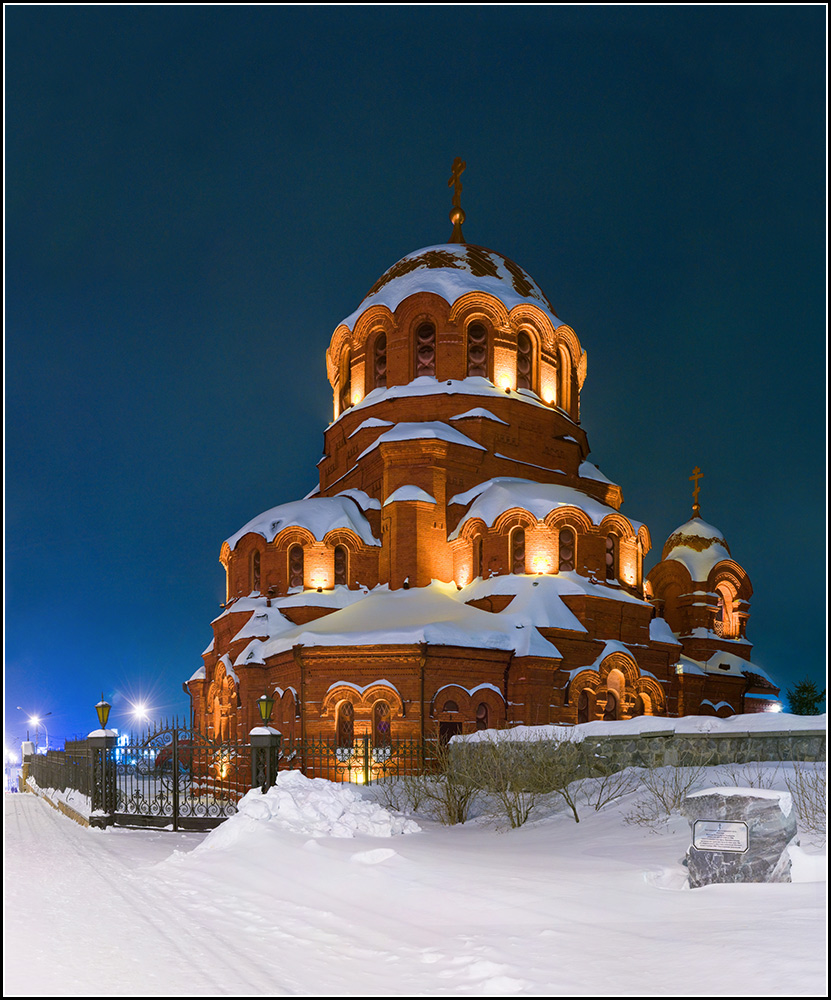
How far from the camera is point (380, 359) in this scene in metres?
32.3

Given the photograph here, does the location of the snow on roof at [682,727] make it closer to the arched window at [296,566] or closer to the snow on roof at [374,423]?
the arched window at [296,566]

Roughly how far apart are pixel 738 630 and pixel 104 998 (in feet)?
113

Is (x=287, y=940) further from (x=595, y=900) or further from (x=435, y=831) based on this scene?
(x=435, y=831)

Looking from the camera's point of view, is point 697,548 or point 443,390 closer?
point 443,390

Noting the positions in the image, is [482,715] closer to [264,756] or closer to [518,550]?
[518,550]

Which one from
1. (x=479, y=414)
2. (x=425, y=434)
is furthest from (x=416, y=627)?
(x=479, y=414)

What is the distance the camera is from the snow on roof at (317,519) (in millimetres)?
28266

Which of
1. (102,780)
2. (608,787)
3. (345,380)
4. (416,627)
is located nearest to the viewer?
(608,787)

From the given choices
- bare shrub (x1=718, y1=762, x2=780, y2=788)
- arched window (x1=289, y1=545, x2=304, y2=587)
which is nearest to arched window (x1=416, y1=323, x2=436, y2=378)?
arched window (x1=289, y1=545, x2=304, y2=587)

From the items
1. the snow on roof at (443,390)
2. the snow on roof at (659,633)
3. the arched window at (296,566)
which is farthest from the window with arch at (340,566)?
the snow on roof at (659,633)

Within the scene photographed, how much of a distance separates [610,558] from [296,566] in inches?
388

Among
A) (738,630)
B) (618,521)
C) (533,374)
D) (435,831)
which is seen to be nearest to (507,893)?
(435,831)

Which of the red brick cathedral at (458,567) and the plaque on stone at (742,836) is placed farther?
the red brick cathedral at (458,567)

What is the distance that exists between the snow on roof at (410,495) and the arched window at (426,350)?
534 cm
